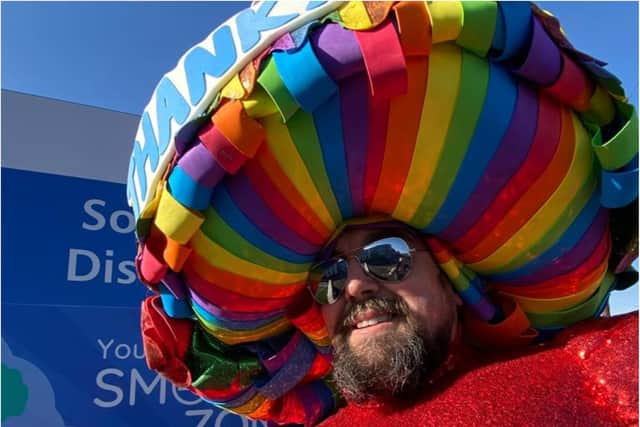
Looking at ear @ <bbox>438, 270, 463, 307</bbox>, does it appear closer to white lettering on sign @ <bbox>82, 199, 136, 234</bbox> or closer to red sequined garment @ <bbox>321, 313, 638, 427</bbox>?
red sequined garment @ <bbox>321, 313, 638, 427</bbox>

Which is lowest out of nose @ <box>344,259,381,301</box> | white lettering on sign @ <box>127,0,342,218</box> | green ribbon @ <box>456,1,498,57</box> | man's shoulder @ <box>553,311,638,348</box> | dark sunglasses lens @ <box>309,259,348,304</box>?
dark sunglasses lens @ <box>309,259,348,304</box>

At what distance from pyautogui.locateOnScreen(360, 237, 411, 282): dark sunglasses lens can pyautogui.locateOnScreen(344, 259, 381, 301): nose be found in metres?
0.02

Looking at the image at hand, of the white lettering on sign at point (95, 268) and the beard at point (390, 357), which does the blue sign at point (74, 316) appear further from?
the beard at point (390, 357)

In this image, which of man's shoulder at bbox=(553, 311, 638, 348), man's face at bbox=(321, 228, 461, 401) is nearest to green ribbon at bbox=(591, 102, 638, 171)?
man's shoulder at bbox=(553, 311, 638, 348)

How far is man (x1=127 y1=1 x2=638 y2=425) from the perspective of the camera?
99 cm

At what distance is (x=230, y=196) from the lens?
45.0 inches

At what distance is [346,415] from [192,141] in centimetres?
66

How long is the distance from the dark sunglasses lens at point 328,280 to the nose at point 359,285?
0.06ft

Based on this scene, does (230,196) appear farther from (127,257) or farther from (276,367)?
(127,257)

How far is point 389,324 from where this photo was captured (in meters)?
1.20

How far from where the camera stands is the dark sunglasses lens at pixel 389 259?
1248mm

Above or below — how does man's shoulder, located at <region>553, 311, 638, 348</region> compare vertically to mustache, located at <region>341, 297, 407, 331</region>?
above

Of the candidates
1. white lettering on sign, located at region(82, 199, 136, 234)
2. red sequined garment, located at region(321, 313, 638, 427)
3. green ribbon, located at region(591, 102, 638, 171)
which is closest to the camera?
red sequined garment, located at region(321, 313, 638, 427)

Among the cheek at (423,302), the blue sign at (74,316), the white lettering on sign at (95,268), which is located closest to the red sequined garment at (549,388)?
the cheek at (423,302)
